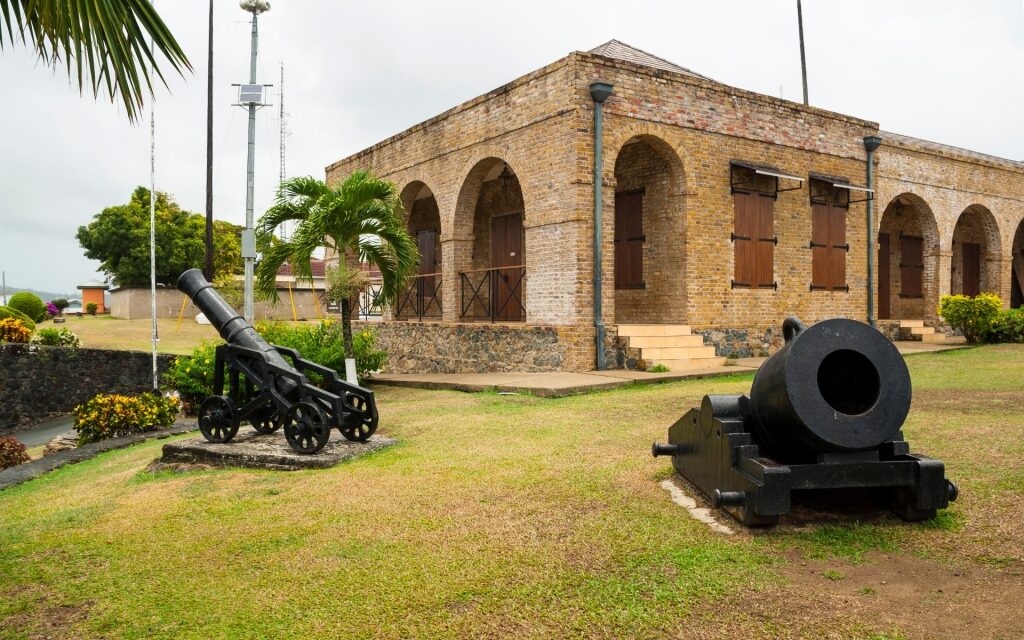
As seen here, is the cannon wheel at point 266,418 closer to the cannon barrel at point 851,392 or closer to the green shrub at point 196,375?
the green shrub at point 196,375

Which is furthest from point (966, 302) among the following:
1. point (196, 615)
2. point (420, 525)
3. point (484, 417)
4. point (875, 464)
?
point (196, 615)

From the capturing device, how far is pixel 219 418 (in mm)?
6836

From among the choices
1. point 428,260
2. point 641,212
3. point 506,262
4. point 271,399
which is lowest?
point 271,399

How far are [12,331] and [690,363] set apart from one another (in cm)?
1714

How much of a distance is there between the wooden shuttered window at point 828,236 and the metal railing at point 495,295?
229 inches

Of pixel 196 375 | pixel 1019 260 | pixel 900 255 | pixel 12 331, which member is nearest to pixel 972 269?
pixel 1019 260

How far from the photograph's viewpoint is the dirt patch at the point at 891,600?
2.78m

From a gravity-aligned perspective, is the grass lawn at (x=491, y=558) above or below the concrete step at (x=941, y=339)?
below

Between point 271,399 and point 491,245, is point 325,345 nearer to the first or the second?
point 491,245

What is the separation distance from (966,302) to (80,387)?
20819 millimetres

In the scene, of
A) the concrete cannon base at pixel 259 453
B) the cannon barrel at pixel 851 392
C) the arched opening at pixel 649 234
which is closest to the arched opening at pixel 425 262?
the arched opening at pixel 649 234

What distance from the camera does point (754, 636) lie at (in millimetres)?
2760

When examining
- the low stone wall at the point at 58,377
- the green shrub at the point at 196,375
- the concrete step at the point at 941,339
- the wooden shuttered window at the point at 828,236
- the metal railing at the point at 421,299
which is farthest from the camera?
the metal railing at the point at 421,299

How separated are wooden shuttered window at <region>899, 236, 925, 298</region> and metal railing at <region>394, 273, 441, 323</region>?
1193 cm
